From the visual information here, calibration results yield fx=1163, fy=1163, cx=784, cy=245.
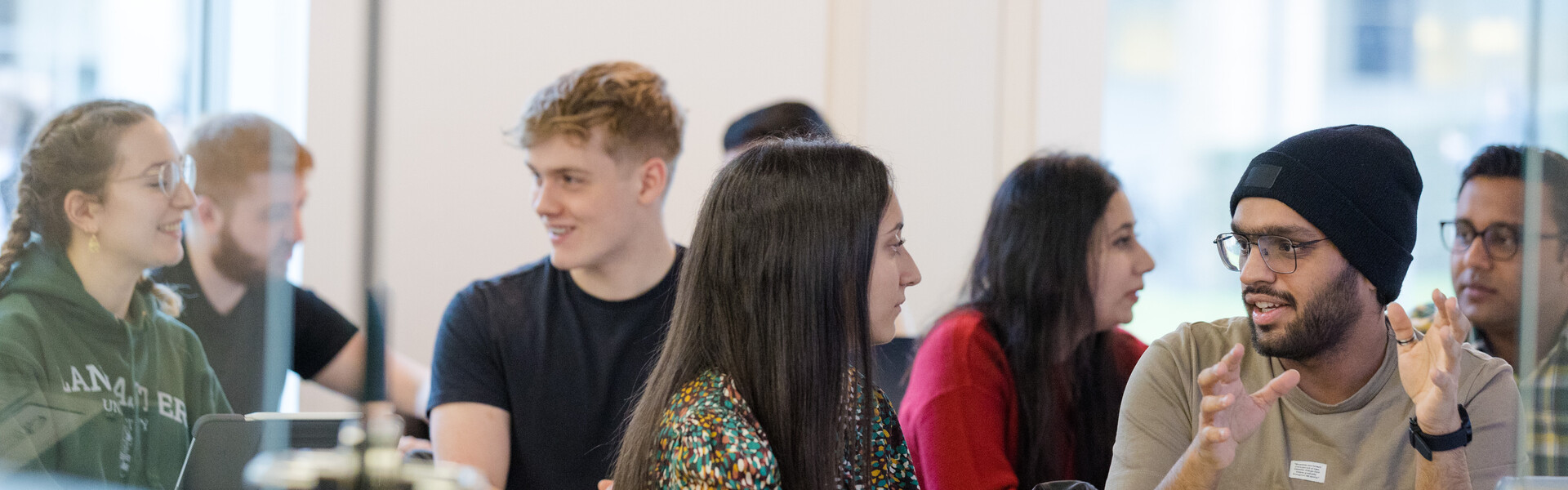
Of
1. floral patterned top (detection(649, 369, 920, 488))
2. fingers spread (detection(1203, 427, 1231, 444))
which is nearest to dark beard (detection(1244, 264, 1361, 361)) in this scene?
fingers spread (detection(1203, 427, 1231, 444))

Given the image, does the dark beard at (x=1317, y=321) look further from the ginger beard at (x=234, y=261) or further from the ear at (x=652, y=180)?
the ginger beard at (x=234, y=261)

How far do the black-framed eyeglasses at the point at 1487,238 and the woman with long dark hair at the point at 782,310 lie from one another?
109 cm

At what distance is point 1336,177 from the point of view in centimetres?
146

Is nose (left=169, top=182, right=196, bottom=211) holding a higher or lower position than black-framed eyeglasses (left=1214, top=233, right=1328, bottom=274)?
higher

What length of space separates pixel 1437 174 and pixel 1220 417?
2117mm

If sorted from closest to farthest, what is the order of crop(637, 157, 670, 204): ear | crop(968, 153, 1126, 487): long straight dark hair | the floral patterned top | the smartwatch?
the floral patterned top < the smartwatch < crop(968, 153, 1126, 487): long straight dark hair < crop(637, 157, 670, 204): ear

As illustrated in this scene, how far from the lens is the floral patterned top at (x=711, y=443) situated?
3.67 ft

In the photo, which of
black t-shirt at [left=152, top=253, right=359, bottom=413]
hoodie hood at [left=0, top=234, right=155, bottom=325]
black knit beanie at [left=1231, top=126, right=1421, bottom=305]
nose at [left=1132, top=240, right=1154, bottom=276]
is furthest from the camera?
nose at [left=1132, top=240, right=1154, bottom=276]

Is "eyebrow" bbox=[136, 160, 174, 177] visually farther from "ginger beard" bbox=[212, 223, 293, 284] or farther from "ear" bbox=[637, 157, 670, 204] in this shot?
"ear" bbox=[637, 157, 670, 204]

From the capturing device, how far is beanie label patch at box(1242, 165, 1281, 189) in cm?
148

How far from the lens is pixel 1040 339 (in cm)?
198

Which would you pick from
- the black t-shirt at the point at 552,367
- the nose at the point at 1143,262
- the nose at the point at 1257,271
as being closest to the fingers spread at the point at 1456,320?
the nose at the point at 1257,271

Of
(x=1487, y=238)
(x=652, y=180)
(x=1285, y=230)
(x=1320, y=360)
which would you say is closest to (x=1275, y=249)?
(x=1285, y=230)

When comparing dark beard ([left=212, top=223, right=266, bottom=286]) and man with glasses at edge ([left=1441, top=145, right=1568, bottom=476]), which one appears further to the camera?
dark beard ([left=212, top=223, right=266, bottom=286])
